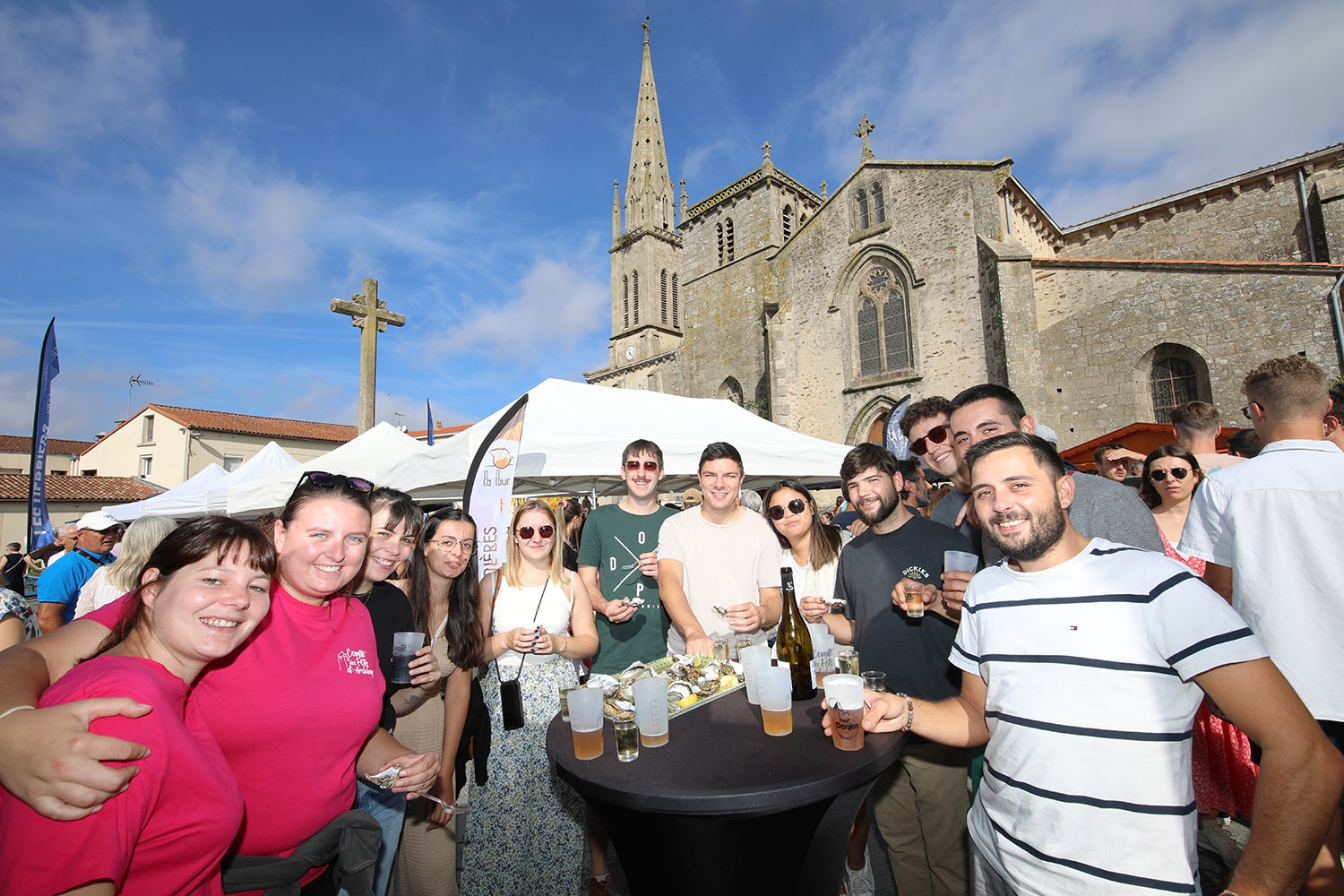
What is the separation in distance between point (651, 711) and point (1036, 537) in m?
1.39

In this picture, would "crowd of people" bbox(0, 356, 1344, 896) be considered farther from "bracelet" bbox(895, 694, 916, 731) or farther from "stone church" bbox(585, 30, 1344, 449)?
"stone church" bbox(585, 30, 1344, 449)

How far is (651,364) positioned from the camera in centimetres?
2942

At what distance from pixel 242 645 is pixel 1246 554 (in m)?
4.09

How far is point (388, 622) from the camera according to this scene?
110 inches

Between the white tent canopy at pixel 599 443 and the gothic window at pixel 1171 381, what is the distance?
9700 mm

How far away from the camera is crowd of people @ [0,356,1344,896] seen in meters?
1.40

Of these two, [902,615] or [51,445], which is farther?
[51,445]

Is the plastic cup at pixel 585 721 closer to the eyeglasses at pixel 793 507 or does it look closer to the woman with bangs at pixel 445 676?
the woman with bangs at pixel 445 676

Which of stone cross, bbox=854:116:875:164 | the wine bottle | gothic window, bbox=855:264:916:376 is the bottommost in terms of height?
the wine bottle

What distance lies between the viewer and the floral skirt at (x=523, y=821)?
3.10 meters

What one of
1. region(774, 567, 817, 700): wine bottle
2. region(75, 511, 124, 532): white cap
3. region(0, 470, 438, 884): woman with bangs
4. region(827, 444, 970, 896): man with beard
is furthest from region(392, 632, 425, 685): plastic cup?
region(75, 511, 124, 532): white cap

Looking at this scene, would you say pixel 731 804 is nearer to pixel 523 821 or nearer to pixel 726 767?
pixel 726 767

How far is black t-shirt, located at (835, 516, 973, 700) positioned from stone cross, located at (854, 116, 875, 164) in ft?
63.9

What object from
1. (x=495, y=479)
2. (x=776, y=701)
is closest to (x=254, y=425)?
A: (x=495, y=479)
